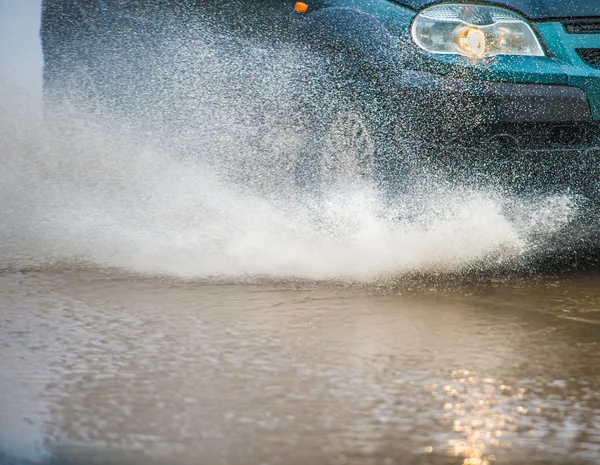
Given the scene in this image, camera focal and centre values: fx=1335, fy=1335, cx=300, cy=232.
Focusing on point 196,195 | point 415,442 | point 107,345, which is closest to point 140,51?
point 196,195

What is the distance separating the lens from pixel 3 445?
11.8 ft

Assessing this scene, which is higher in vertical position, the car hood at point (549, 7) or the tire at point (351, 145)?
the car hood at point (549, 7)

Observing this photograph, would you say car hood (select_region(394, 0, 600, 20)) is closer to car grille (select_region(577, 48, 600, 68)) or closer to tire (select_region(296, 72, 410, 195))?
car grille (select_region(577, 48, 600, 68))

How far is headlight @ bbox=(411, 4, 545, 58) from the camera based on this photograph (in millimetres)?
6543

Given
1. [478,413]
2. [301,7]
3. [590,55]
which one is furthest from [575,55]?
[478,413]

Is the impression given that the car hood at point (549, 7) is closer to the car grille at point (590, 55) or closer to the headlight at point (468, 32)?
the headlight at point (468, 32)

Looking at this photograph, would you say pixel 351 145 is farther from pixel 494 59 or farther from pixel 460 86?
pixel 494 59

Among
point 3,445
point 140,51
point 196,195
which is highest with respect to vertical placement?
point 140,51

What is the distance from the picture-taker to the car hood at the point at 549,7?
661cm

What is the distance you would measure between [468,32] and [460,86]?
12.1 inches

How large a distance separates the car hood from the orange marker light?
50 cm

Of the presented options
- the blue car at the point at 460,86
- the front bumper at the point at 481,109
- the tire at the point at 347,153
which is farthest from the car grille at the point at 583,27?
the tire at the point at 347,153

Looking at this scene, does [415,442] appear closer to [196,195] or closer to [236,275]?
[236,275]

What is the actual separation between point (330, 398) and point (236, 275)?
238 cm
